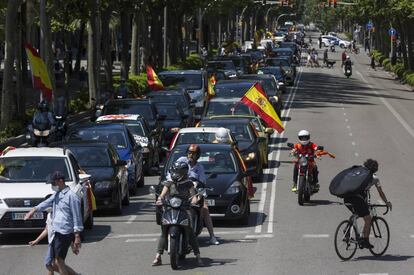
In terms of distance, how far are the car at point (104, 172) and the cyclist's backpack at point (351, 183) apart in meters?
6.45

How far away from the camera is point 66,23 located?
4725cm

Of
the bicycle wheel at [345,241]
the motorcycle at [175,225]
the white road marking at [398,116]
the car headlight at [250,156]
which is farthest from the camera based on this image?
the white road marking at [398,116]

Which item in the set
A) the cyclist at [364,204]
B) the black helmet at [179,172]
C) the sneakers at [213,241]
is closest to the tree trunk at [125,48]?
the sneakers at [213,241]

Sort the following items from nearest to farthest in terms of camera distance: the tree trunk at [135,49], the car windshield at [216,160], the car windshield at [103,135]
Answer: the car windshield at [216,160]
the car windshield at [103,135]
the tree trunk at [135,49]

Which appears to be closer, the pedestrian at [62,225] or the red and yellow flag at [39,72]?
the pedestrian at [62,225]

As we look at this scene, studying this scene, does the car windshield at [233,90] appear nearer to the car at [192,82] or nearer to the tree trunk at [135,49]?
the car at [192,82]

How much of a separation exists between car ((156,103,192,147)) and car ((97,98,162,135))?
1.07 m

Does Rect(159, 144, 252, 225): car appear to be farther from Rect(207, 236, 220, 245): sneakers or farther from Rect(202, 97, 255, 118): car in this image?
Rect(202, 97, 255, 118): car

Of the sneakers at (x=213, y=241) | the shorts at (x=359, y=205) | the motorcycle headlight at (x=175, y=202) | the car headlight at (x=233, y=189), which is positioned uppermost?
the motorcycle headlight at (x=175, y=202)

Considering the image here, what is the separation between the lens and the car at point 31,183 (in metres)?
18.5

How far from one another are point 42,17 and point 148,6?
29.9m

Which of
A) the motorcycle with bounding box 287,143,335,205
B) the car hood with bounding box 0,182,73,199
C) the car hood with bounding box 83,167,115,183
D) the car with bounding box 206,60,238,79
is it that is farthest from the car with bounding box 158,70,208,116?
the car hood with bounding box 0,182,73,199

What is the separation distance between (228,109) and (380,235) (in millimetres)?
19388

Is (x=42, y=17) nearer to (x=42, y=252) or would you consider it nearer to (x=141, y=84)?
(x=141, y=84)
